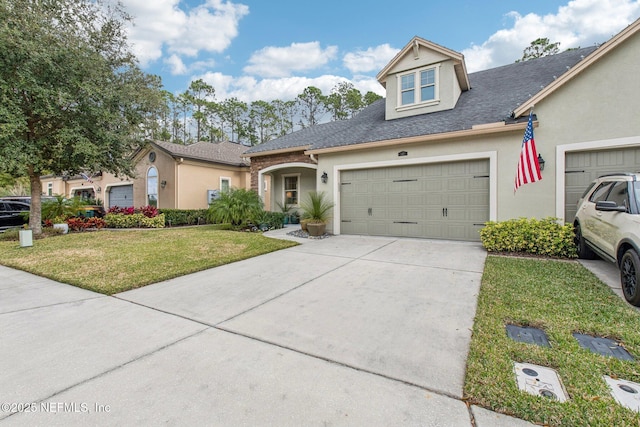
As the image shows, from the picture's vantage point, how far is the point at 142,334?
3033 mm

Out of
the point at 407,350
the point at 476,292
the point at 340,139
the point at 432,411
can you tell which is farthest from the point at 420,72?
the point at 432,411

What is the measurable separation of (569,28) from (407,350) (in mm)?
19156

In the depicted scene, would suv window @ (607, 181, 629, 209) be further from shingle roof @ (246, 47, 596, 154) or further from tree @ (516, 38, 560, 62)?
tree @ (516, 38, 560, 62)

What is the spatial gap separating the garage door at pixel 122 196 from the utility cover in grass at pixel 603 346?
67.0 feet

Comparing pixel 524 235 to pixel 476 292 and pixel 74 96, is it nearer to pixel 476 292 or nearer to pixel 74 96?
pixel 476 292

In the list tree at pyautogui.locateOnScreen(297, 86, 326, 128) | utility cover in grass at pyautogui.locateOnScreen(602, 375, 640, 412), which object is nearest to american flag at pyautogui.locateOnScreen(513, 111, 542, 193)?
utility cover in grass at pyautogui.locateOnScreen(602, 375, 640, 412)

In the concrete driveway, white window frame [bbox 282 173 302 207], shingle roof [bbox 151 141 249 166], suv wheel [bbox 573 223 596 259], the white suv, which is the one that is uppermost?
shingle roof [bbox 151 141 249 166]

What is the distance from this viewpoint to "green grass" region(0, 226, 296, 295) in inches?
203

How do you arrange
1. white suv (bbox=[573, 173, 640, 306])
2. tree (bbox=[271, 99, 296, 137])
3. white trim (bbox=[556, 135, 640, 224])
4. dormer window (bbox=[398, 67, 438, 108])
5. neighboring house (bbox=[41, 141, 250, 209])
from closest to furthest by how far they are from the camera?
white suv (bbox=[573, 173, 640, 306]) < white trim (bbox=[556, 135, 640, 224]) < dormer window (bbox=[398, 67, 438, 108]) < neighboring house (bbox=[41, 141, 250, 209]) < tree (bbox=[271, 99, 296, 137])

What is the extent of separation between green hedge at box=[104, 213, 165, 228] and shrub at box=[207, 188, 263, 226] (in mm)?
3637

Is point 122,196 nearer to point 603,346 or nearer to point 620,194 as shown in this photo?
point 603,346

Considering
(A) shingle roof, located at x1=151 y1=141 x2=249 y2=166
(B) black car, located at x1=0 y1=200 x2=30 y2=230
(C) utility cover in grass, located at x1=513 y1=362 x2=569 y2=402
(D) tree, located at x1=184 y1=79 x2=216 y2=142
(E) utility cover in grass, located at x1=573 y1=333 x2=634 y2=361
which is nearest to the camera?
(C) utility cover in grass, located at x1=513 y1=362 x2=569 y2=402

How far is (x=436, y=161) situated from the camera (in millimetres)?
8500

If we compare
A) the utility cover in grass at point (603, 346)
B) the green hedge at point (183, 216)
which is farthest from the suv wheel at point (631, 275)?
the green hedge at point (183, 216)
